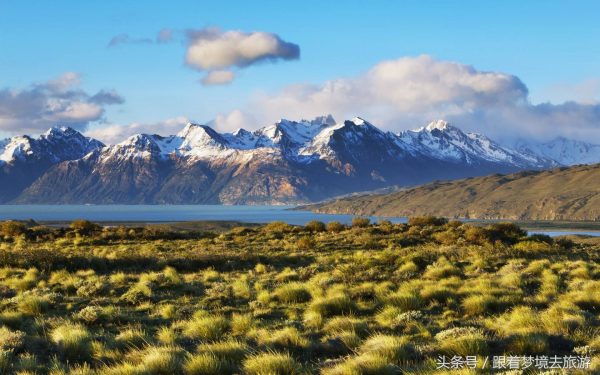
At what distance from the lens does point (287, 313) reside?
1556 centimetres

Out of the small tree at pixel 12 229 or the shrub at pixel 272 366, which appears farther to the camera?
the small tree at pixel 12 229

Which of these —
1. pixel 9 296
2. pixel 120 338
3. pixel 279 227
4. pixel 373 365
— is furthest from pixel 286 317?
pixel 279 227

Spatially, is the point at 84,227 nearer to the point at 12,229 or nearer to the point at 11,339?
the point at 12,229

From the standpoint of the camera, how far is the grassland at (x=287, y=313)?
413 inches

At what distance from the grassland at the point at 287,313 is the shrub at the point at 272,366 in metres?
0.03

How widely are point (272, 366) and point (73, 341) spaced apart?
499cm

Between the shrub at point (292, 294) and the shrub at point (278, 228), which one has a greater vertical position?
the shrub at point (278, 228)

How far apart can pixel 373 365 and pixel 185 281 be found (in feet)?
44.8

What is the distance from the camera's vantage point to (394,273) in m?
22.7

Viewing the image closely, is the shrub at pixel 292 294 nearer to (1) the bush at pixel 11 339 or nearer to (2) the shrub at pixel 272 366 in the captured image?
(2) the shrub at pixel 272 366

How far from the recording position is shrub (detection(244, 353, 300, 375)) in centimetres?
945

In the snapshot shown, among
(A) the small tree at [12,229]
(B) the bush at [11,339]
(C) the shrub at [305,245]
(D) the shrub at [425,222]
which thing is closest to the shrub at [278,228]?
(D) the shrub at [425,222]

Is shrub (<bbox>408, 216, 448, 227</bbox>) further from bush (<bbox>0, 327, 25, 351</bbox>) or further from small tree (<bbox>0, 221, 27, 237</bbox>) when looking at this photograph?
bush (<bbox>0, 327, 25, 351</bbox>)

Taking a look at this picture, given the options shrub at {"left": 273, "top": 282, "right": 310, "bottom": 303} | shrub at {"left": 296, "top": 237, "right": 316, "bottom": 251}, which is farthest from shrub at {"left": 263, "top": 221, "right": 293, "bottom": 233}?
shrub at {"left": 273, "top": 282, "right": 310, "bottom": 303}
